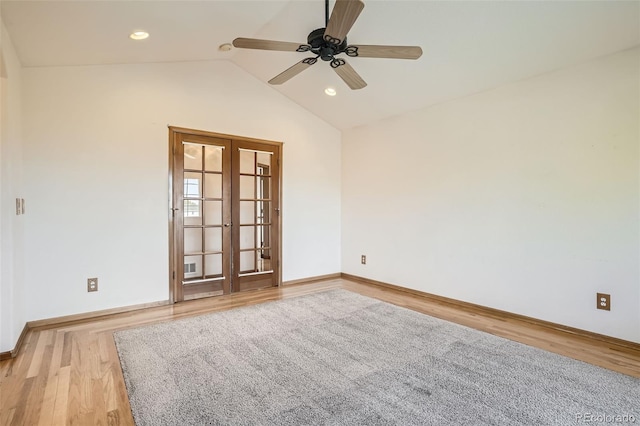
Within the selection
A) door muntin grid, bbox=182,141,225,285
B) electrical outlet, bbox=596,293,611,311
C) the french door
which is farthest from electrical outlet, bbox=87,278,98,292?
electrical outlet, bbox=596,293,611,311

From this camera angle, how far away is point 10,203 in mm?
2512

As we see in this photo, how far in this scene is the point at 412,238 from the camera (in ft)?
14.2

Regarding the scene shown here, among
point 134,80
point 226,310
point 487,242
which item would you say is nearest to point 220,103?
point 134,80

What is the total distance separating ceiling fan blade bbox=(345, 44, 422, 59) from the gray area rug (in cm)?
A: 228

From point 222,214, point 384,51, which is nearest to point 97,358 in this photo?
point 222,214

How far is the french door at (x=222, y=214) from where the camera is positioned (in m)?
3.87

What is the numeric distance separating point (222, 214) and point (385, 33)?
9.28 feet

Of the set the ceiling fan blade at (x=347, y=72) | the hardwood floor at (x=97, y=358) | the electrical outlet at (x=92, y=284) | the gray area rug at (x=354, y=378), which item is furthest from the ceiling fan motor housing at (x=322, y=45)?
the electrical outlet at (x=92, y=284)

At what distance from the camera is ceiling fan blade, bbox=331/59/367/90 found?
262cm

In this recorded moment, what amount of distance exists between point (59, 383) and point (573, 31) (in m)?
4.55

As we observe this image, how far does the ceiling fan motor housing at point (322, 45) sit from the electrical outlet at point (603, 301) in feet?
9.99

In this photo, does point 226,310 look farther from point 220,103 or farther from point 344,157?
point 344,157

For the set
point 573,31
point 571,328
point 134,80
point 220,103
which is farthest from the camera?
point 220,103

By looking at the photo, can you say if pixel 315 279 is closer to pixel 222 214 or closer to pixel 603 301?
pixel 222 214
